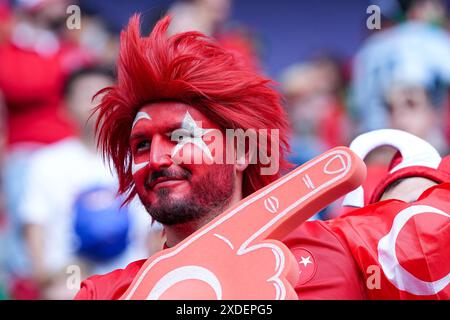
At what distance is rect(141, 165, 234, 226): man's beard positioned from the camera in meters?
1.75

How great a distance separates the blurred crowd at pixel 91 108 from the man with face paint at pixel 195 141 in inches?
34.5

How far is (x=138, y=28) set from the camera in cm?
188

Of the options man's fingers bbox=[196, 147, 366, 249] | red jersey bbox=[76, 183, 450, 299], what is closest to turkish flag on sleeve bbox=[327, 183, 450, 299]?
red jersey bbox=[76, 183, 450, 299]

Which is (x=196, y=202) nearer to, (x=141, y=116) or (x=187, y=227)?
(x=187, y=227)

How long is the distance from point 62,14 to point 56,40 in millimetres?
100

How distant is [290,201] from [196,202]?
20 cm

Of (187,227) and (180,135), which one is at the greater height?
(180,135)

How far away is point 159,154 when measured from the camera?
1751mm

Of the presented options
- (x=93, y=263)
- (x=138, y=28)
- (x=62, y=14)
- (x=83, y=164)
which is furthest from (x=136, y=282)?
(x=62, y=14)

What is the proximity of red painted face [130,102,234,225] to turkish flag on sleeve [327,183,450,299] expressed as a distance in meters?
0.27

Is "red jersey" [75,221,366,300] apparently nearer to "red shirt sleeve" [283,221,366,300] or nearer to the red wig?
"red shirt sleeve" [283,221,366,300]

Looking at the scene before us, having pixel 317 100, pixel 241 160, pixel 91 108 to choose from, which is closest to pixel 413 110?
pixel 317 100
